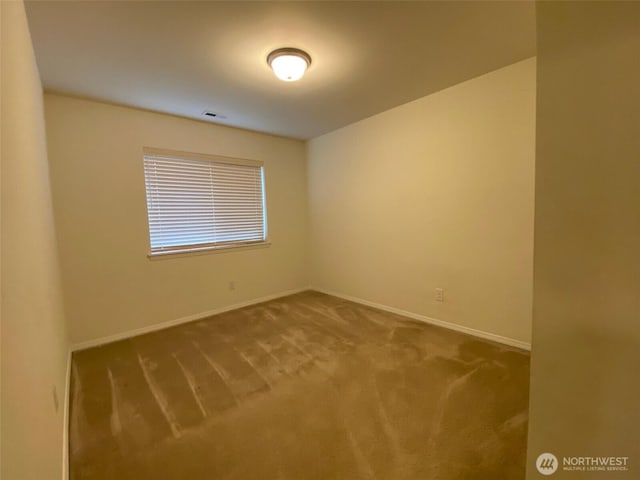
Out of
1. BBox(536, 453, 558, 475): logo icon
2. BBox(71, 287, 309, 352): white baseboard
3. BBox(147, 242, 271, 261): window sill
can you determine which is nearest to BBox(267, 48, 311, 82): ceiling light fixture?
BBox(147, 242, 271, 261): window sill

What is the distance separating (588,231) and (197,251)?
3.56 metres

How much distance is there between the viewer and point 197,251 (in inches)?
138

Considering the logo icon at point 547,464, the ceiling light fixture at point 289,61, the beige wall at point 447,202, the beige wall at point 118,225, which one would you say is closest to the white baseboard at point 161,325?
the beige wall at point 118,225

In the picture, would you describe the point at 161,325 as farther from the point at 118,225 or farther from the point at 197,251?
the point at 118,225

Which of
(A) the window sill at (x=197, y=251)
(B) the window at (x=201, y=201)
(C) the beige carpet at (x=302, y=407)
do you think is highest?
(B) the window at (x=201, y=201)

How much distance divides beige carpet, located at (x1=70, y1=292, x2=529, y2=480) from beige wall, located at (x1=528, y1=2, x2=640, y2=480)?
0.82 m

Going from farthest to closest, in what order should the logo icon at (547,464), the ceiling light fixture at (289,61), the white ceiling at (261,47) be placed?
the ceiling light fixture at (289,61), the white ceiling at (261,47), the logo icon at (547,464)

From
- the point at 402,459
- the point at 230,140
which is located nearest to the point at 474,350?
the point at 402,459

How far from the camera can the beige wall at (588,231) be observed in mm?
698

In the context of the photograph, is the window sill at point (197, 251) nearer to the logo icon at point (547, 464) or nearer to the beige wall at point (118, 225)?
the beige wall at point (118, 225)

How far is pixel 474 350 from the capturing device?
248 cm

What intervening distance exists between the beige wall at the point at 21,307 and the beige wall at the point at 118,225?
1.45 meters

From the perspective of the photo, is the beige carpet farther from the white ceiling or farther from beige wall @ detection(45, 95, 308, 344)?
the white ceiling

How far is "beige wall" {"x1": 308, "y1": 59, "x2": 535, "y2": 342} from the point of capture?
8.04ft
